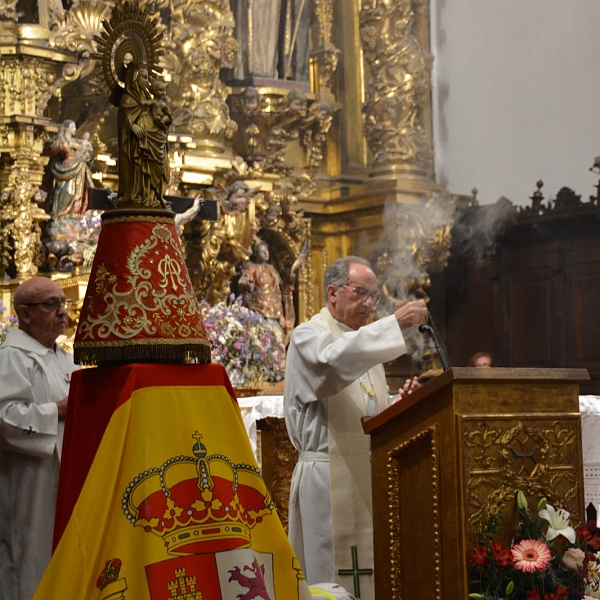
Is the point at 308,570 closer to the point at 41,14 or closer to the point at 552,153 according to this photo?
the point at 41,14

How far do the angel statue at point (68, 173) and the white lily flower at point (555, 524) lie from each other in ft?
20.1

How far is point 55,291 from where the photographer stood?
4.49 metres

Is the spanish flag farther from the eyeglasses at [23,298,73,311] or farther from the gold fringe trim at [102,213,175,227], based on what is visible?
the eyeglasses at [23,298,73,311]

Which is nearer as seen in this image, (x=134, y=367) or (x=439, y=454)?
(x=134, y=367)

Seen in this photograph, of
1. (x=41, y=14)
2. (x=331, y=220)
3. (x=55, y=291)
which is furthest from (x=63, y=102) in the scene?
(x=55, y=291)

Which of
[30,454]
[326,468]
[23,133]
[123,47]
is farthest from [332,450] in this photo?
[23,133]

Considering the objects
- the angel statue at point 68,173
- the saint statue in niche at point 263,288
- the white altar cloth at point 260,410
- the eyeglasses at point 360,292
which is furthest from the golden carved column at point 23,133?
the eyeglasses at point 360,292

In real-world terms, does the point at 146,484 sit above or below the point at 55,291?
below

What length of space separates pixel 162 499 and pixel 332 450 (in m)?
1.41

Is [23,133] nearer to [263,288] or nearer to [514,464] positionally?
[263,288]

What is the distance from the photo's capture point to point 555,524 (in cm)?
381

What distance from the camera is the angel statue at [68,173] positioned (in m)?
9.24

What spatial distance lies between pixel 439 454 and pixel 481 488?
17 centimetres

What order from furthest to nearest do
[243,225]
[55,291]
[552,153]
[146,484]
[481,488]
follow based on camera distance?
[552,153] → [243,225] → [55,291] → [481,488] → [146,484]
